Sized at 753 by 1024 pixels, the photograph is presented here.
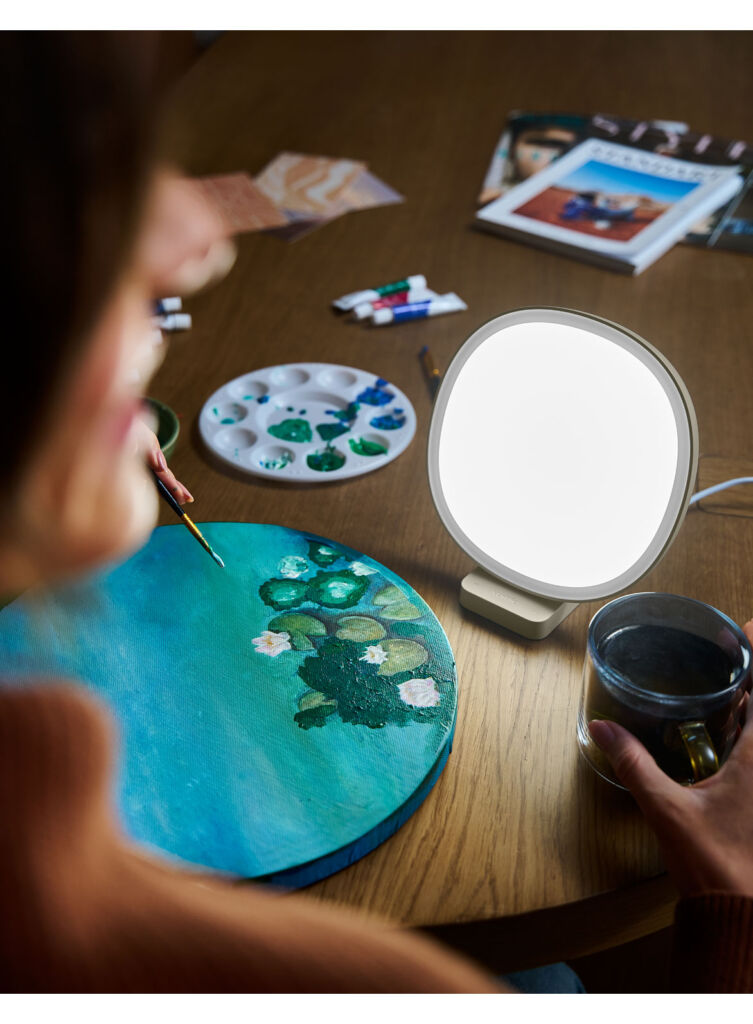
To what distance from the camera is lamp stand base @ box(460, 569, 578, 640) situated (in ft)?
2.31

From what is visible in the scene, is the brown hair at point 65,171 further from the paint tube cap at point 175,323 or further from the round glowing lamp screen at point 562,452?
the paint tube cap at point 175,323

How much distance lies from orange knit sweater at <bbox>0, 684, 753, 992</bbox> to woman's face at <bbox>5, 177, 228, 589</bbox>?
0.21 ft

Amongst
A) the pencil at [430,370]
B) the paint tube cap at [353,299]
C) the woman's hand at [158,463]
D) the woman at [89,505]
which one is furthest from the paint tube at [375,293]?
the woman at [89,505]

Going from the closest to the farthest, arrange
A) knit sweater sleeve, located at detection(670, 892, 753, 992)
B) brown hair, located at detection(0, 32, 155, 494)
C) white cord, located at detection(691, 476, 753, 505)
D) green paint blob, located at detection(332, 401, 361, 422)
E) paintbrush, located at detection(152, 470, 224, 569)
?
brown hair, located at detection(0, 32, 155, 494) → knit sweater sleeve, located at detection(670, 892, 753, 992) → paintbrush, located at detection(152, 470, 224, 569) → white cord, located at detection(691, 476, 753, 505) → green paint blob, located at detection(332, 401, 361, 422)

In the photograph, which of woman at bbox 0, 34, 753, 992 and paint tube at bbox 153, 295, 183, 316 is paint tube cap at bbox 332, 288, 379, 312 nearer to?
paint tube at bbox 153, 295, 183, 316

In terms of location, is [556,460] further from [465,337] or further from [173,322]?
[173,322]

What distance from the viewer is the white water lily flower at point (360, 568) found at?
0.76 m

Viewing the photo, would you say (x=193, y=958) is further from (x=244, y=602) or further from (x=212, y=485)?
(x=212, y=485)

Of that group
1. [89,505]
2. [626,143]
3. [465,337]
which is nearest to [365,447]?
[465,337]

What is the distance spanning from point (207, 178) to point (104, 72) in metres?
1.33

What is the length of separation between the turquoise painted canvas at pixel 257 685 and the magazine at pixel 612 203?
0.73 m

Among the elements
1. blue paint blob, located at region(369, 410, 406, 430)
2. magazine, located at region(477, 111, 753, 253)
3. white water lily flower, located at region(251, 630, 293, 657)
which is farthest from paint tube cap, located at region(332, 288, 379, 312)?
white water lily flower, located at region(251, 630, 293, 657)

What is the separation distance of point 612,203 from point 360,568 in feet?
2.90

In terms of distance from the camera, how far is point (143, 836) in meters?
0.54
